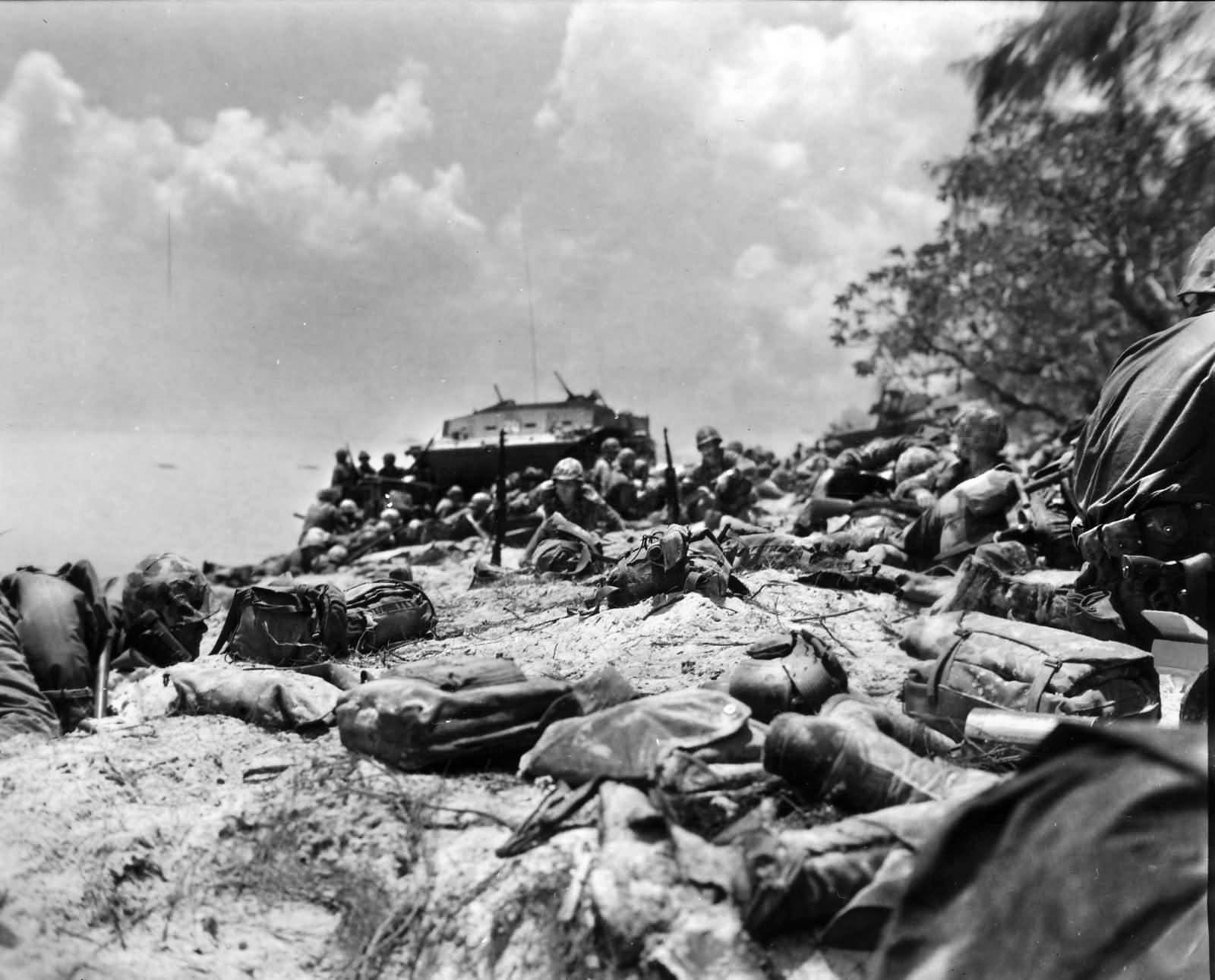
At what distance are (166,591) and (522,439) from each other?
10.9m

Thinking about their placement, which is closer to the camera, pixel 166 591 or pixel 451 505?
pixel 166 591

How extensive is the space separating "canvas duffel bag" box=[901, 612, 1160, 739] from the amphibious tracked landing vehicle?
11.9 m

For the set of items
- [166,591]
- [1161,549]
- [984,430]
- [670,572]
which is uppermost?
[984,430]

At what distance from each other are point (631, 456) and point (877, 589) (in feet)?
28.2

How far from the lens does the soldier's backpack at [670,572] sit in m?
4.93

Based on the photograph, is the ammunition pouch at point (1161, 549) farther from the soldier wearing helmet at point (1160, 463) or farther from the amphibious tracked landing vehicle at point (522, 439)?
the amphibious tracked landing vehicle at point (522, 439)

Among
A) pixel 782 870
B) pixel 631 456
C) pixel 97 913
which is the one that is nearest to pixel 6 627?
pixel 97 913

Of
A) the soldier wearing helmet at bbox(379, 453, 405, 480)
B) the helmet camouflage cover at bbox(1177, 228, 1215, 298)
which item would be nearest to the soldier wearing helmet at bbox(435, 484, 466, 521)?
the soldier wearing helmet at bbox(379, 453, 405, 480)

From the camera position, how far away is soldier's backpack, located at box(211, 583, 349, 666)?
4695 millimetres

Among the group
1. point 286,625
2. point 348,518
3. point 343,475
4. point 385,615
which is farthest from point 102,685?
point 343,475

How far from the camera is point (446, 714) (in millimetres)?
2836

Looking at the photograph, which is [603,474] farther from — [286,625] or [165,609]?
[286,625]

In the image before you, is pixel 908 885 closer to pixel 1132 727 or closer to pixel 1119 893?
pixel 1119 893

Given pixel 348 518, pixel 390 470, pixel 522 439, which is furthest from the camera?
pixel 390 470
